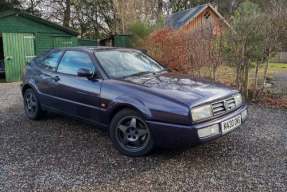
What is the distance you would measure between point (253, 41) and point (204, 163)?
14.3ft

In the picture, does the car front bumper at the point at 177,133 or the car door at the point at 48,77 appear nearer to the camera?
the car front bumper at the point at 177,133

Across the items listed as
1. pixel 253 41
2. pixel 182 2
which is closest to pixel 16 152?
pixel 253 41

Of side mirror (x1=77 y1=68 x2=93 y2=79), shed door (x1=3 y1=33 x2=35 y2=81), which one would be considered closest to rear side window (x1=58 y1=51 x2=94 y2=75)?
side mirror (x1=77 y1=68 x2=93 y2=79)

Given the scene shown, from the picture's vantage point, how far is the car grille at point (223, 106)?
12.5 ft

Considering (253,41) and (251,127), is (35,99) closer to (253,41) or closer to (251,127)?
(251,127)

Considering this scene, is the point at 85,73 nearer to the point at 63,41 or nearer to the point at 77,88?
the point at 77,88


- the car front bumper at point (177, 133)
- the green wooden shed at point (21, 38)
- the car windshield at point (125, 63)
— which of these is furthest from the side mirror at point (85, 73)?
the green wooden shed at point (21, 38)

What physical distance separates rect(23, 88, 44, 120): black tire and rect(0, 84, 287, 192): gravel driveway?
554 mm

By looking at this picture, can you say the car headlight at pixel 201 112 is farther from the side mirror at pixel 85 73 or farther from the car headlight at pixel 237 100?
the side mirror at pixel 85 73

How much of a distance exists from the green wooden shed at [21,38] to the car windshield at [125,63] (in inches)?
397

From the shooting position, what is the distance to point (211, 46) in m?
8.36

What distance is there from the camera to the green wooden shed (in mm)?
13297

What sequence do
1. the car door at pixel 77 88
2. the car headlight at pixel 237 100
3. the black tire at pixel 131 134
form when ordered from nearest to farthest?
the black tire at pixel 131 134
the car headlight at pixel 237 100
the car door at pixel 77 88

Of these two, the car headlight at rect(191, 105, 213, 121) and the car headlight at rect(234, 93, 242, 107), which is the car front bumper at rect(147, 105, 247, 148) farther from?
the car headlight at rect(234, 93, 242, 107)
